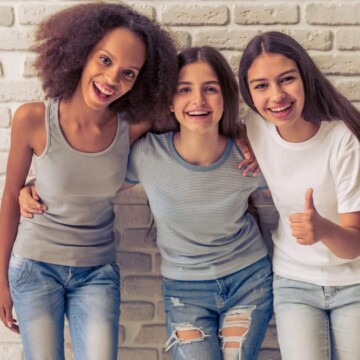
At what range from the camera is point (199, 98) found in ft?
4.51

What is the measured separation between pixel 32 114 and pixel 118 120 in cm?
21

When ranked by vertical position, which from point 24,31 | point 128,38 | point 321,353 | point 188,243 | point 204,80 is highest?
point 24,31

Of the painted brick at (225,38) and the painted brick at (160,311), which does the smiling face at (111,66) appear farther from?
the painted brick at (160,311)

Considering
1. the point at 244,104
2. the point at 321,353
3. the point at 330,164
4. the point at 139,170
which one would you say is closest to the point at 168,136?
the point at 139,170

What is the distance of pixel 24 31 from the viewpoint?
156cm

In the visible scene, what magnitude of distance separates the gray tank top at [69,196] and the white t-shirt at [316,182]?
0.38 m

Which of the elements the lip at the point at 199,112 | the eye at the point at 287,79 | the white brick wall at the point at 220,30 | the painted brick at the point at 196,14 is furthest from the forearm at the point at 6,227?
the eye at the point at 287,79

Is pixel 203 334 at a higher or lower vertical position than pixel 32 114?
lower

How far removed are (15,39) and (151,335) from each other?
2.98 ft

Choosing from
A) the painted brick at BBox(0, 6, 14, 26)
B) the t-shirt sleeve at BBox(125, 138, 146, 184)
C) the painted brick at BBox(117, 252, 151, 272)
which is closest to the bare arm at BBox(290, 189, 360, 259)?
the t-shirt sleeve at BBox(125, 138, 146, 184)

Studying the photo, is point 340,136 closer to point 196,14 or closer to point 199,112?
point 199,112

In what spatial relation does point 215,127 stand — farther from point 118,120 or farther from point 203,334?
point 203,334

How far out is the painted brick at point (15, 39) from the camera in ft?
5.11

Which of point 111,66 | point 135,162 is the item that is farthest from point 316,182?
point 111,66
